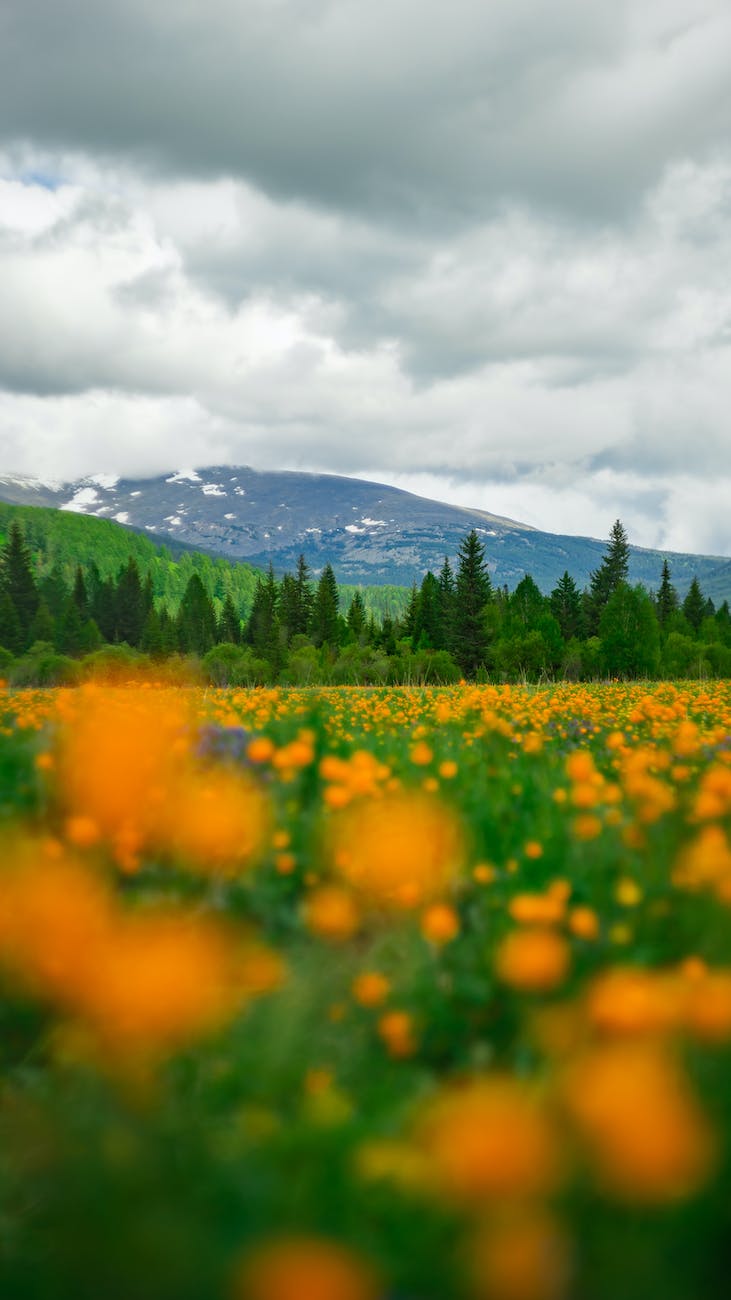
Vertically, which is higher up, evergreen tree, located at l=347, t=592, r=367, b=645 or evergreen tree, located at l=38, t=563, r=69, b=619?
evergreen tree, located at l=38, t=563, r=69, b=619

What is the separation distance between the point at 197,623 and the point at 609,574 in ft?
153

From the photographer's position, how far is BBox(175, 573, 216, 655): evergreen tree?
85.1m

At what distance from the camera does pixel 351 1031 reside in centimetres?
205

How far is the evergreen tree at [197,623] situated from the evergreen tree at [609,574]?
42316mm

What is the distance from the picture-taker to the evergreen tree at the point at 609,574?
64.7 m

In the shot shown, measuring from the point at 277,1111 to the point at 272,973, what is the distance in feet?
1.38

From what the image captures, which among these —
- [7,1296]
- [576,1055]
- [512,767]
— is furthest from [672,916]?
[512,767]

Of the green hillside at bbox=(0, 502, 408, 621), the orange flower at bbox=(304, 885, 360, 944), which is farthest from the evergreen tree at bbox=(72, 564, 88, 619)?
the orange flower at bbox=(304, 885, 360, 944)

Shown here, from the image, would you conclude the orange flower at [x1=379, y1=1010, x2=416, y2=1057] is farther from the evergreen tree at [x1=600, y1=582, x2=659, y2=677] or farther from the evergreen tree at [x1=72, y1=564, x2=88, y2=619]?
the evergreen tree at [x1=72, y1=564, x2=88, y2=619]

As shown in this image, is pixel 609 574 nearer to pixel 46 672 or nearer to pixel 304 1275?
pixel 46 672

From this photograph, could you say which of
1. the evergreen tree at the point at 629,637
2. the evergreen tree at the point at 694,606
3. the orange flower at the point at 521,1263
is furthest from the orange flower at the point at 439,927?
the evergreen tree at the point at 694,606

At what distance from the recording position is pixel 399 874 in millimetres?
2611

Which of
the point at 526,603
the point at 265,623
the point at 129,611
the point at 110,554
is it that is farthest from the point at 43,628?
the point at 110,554

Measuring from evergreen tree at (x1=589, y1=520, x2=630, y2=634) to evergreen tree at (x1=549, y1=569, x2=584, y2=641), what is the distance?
4.35ft
